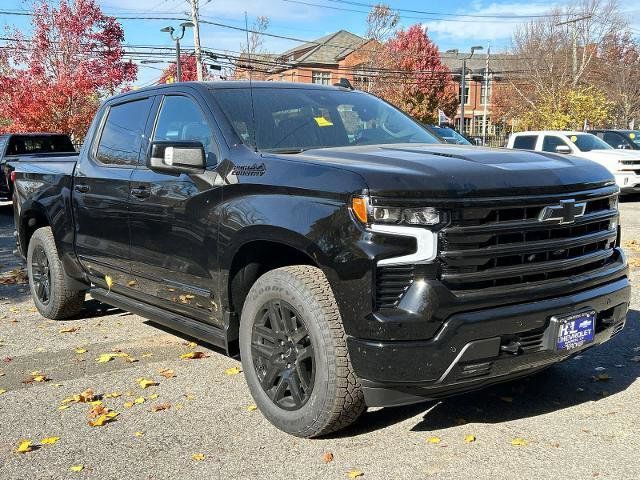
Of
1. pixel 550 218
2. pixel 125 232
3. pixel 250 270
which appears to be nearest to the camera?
pixel 550 218

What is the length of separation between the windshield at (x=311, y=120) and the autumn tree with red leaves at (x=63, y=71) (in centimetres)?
1843

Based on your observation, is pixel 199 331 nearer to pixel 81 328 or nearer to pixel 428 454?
pixel 428 454

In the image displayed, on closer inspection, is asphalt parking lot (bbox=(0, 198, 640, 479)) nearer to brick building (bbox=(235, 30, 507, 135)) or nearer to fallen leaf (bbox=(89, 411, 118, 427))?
fallen leaf (bbox=(89, 411, 118, 427))

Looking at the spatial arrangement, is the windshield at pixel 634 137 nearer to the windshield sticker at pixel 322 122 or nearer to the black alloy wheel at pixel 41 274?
the windshield sticker at pixel 322 122

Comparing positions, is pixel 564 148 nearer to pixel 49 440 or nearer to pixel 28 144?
pixel 28 144

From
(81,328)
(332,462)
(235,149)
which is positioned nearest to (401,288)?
(332,462)

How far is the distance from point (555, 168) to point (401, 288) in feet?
3.73

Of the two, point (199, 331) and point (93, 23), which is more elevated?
point (93, 23)

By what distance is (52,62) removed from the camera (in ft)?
72.0

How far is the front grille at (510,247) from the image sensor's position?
305cm

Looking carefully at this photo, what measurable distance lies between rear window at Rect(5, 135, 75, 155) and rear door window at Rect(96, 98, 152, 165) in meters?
11.9

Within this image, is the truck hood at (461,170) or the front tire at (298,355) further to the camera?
the front tire at (298,355)

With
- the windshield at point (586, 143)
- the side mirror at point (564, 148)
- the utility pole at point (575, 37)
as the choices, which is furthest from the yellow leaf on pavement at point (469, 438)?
the utility pole at point (575, 37)

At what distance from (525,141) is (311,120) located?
13.4 m
